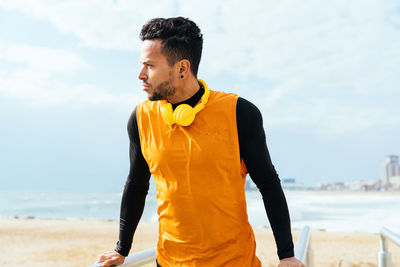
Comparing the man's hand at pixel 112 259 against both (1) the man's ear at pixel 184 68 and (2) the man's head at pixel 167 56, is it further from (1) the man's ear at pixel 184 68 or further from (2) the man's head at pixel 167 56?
(1) the man's ear at pixel 184 68

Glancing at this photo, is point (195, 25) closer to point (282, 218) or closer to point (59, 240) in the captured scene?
point (282, 218)

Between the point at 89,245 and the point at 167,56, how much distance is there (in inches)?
514

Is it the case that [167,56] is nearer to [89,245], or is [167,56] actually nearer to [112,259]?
[112,259]

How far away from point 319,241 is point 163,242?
41.2 ft

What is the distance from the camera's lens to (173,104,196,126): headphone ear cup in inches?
54.1

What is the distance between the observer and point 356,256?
389 inches

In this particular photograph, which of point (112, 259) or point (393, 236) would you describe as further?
point (393, 236)

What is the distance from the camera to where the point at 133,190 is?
1625 millimetres

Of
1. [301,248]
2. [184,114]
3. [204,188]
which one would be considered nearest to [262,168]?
[204,188]

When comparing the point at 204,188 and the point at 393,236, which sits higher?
the point at 204,188

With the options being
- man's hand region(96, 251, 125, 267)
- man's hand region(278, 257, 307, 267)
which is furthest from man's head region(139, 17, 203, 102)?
man's hand region(278, 257, 307, 267)

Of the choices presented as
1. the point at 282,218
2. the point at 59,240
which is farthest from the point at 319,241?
the point at 282,218

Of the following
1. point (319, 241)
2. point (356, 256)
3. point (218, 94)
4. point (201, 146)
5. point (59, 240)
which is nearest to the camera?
point (201, 146)

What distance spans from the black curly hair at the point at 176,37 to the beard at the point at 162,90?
2.7 inches
